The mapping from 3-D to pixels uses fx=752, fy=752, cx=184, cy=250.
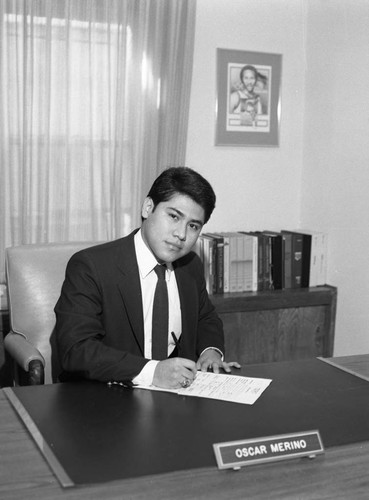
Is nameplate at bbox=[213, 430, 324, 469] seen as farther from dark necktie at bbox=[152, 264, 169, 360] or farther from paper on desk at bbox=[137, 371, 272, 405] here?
dark necktie at bbox=[152, 264, 169, 360]

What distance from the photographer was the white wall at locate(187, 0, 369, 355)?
3.82m

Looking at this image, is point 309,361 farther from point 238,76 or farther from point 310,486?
point 238,76

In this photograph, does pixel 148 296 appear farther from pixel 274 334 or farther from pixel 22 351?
pixel 274 334

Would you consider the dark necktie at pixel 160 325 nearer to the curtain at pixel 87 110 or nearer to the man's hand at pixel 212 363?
the man's hand at pixel 212 363

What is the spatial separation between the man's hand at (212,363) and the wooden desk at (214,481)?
25.5 inches

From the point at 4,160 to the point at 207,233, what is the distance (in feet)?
3.73

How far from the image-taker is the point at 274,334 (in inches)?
154

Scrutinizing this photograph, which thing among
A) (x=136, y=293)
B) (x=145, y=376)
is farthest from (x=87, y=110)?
(x=145, y=376)

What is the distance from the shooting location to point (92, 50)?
364 cm

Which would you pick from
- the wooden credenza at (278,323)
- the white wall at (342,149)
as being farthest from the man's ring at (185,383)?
the white wall at (342,149)

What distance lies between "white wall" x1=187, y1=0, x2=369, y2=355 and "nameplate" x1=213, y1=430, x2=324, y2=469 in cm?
224

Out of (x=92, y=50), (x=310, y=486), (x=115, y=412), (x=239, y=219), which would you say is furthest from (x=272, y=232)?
(x=310, y=486)

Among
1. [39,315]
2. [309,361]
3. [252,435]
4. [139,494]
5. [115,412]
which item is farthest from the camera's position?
[39,315]

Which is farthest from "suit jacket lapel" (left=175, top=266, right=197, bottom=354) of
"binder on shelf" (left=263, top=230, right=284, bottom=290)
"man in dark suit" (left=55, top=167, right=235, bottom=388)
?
"binder on shelf" (left=263, top=230, right=284, bottom=290)
